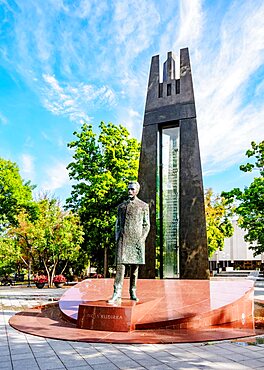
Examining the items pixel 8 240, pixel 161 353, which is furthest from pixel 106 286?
pixel 8 240

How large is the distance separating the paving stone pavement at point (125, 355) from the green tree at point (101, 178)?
1552cm

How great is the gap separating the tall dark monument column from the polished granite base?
2.91m

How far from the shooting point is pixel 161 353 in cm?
458

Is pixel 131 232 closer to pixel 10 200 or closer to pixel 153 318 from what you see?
pixel 153 318

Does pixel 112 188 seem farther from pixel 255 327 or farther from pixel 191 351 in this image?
pixel 191 351

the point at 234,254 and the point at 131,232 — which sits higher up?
the point at 234,254

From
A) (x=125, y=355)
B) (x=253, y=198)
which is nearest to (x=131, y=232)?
(x=125, y=355)

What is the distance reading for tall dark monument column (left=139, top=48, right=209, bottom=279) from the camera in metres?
11.0

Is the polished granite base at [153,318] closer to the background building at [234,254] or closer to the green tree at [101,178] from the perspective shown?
the green tree at [101,178]

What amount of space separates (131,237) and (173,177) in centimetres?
604

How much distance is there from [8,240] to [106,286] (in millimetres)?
13522

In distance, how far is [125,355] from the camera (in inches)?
177

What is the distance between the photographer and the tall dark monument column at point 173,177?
1101cm

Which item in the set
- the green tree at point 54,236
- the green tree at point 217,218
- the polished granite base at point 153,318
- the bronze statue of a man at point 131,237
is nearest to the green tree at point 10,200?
the green tree at point 54,236
